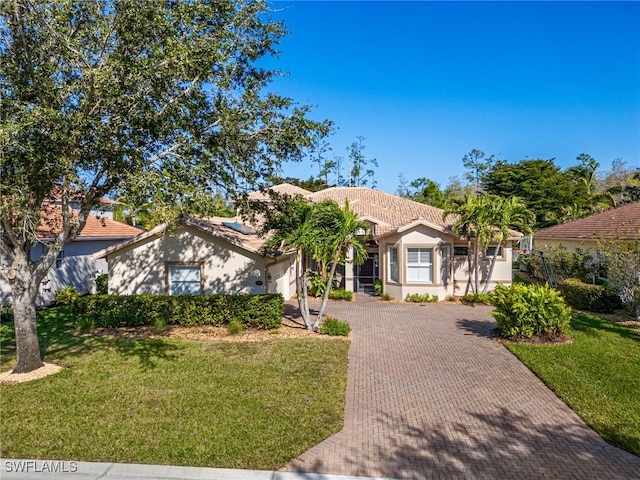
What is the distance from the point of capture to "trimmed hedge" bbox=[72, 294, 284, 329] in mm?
14688

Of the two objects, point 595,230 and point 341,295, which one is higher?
point 595,230

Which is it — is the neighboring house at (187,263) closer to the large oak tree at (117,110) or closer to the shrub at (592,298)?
the large oak tree at (117,110)

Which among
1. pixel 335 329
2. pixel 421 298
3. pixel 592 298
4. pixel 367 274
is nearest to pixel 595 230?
pixel 592 298

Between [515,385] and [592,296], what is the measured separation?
1068cm

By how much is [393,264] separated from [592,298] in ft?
29.0

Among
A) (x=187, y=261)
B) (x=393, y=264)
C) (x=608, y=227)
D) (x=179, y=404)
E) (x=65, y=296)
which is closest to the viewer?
(x=179, y=404)

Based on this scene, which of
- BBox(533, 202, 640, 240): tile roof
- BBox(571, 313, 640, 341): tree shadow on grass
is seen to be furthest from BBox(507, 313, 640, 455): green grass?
BBox(533, 202, 640, 240): tile roof

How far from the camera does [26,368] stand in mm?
9969

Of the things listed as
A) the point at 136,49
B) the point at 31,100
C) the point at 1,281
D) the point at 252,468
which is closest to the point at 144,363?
the point at 252,468

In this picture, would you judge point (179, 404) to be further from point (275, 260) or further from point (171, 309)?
point (275, 260)

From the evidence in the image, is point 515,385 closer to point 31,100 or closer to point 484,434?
point 484,434

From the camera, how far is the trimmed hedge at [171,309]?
48.2 feet

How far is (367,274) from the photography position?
24453mm

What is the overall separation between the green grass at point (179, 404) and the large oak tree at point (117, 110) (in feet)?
6.39
